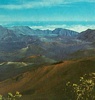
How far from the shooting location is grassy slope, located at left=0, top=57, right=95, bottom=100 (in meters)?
148

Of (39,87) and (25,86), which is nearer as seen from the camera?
(39,87)

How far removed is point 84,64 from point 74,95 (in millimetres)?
41060

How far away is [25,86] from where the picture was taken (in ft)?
589

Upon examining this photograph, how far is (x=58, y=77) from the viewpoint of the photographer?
171 meters

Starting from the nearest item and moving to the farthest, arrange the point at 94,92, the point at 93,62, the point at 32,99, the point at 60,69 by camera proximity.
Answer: the point at 94,92 < the point at 32,99 < the point at 93,62 < the point at 60,69

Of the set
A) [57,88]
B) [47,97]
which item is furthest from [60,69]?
[47,97]

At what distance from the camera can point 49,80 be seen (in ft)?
570

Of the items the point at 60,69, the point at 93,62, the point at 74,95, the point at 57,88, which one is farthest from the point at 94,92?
the point at 60,69

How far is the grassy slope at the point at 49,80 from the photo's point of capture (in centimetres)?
14795

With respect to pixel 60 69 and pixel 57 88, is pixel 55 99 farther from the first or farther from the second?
pixel 60 69

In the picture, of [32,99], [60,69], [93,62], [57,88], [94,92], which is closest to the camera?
[94,92]

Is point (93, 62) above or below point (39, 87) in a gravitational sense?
above

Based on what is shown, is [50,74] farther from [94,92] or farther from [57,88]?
[94,92]

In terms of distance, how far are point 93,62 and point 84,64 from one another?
4.47 m
